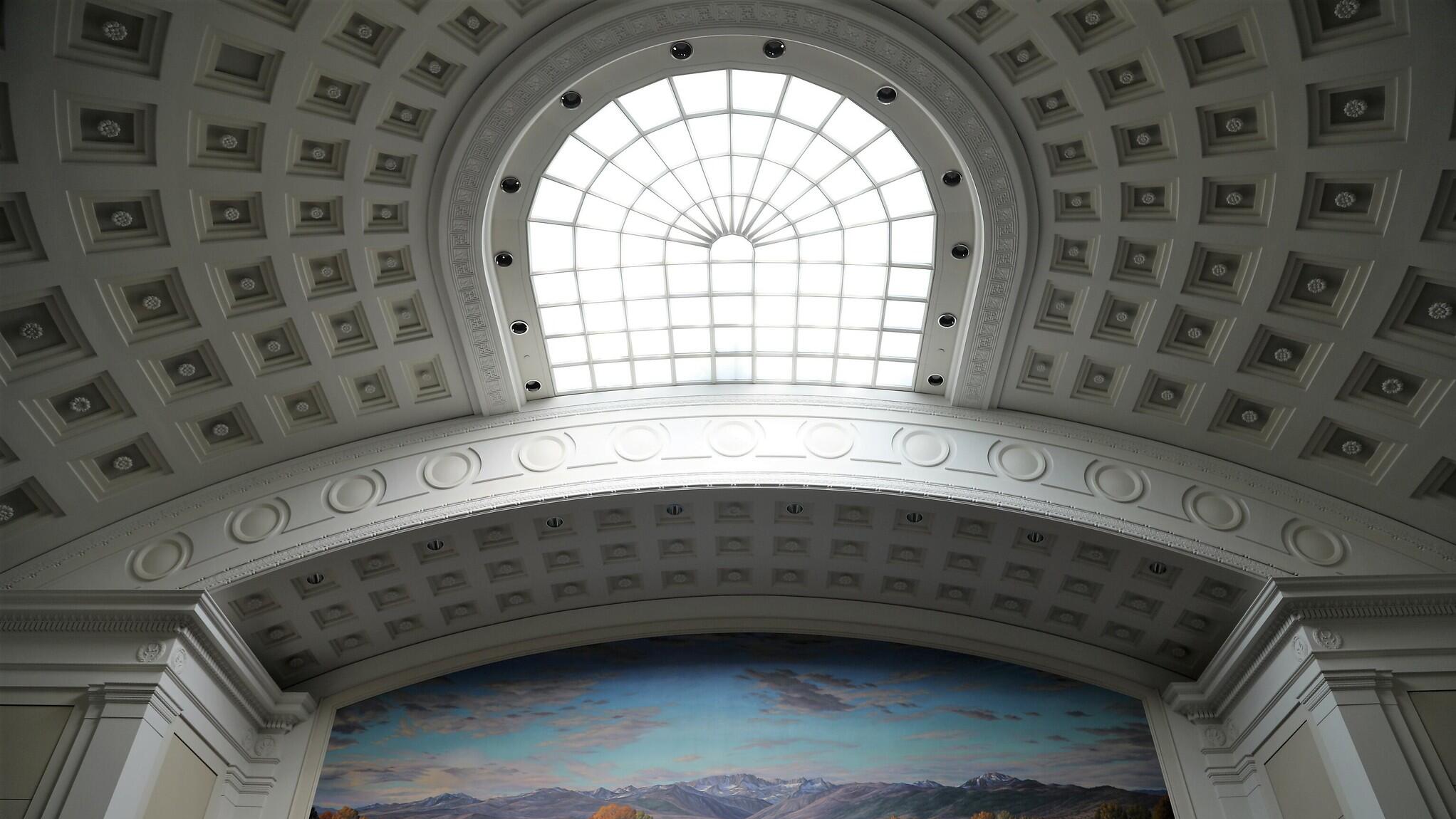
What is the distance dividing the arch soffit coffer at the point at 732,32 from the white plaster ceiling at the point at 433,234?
1.03 ft

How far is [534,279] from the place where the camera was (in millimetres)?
17453

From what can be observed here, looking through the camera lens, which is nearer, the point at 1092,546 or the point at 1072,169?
the point at 1072,169

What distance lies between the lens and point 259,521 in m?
16.7

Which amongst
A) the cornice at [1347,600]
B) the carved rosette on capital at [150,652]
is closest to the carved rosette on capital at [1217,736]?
the cornice at [1347,600]

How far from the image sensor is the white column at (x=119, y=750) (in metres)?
12.9

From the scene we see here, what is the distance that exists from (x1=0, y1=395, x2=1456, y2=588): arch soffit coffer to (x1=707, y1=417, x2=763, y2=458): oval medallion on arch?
28 millimetres

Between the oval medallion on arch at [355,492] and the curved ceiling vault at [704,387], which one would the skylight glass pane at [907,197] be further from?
the oval medallion on arch at [355,492]

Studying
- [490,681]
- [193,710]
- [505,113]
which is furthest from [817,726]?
[505,113]

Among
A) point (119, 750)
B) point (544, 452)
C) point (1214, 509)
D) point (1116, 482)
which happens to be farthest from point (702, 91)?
point (119, 750)

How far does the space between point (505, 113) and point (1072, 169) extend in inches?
356

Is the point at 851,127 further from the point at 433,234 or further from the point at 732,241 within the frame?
the point at 433,234

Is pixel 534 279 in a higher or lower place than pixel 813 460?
higher

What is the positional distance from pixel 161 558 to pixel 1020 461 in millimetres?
15433

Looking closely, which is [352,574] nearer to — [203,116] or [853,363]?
[203,116]
